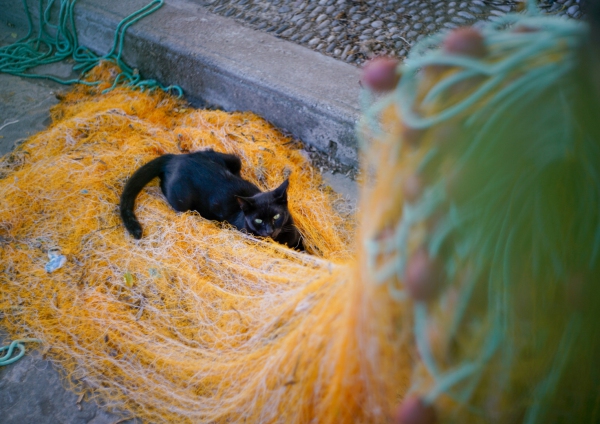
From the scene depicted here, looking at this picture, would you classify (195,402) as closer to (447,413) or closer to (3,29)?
(447,413)

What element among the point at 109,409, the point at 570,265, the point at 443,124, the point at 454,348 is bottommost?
the point at 109,409

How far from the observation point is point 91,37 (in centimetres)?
489

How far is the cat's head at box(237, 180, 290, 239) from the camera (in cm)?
308

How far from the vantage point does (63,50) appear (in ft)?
16.4

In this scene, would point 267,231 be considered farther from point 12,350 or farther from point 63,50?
point 63,50

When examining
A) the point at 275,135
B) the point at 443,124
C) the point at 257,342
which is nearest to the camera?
the point at 443,124

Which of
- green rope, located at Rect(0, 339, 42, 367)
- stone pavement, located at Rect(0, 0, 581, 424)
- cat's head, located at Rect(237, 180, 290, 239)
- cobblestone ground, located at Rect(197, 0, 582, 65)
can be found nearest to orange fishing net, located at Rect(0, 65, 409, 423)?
green rope, located at Rect(0, 339, 42, 367)

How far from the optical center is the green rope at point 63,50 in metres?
4.56

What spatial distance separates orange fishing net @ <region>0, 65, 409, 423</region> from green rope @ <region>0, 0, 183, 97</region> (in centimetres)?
50

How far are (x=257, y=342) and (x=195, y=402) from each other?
44cm

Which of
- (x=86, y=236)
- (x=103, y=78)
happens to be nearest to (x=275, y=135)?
(x=86, y=236)

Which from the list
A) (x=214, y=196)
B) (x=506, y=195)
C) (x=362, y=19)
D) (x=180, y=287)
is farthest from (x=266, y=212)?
(x=362, y=19)

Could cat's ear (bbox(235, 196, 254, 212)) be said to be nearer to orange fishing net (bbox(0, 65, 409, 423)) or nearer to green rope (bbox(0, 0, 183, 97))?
orange fishing net (bbox(0, 65, 409, 423))

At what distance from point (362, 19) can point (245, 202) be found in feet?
8.05
